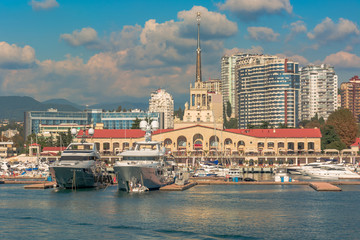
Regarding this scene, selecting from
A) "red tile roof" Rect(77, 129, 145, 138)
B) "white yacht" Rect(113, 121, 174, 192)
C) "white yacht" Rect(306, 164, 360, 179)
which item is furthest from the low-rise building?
"white yacht" Rect(113, 121, 174, 192)

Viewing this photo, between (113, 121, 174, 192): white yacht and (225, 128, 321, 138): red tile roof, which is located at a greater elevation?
(225, 128, 321, 138): red tile roof

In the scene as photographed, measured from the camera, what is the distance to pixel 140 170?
292 ft

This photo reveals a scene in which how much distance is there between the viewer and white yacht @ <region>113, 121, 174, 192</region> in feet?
293

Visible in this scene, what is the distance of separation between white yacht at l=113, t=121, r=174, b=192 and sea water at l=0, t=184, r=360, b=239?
6.23 feet

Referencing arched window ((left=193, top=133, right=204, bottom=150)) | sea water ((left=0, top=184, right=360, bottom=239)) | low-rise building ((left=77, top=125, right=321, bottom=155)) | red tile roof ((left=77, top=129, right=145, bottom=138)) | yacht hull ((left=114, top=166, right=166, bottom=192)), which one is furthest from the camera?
red tile roof ((left=77, top=129, right=145, bottom=138))

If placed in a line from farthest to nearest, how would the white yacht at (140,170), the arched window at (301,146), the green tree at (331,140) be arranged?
1. the green tree at (331,140)
2. the arched window at (301,146)
3. the white yacht at (140,170)

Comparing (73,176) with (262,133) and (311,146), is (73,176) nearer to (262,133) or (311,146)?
(262,133)

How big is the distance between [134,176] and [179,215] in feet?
78.7

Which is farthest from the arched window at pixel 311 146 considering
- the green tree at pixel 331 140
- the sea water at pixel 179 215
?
the sea water at pixel 179 215

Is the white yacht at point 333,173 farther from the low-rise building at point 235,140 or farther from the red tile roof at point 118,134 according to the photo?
the red tile roof at point 118,134

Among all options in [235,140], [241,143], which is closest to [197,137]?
[235,140]

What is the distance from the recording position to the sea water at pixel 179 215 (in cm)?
5653

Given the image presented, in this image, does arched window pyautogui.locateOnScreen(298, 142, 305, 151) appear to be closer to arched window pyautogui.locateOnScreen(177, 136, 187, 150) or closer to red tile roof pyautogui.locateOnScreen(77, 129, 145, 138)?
arched window pyautogui.locateOnScreen(177, 136, 187, 150)

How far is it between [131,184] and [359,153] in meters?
113
